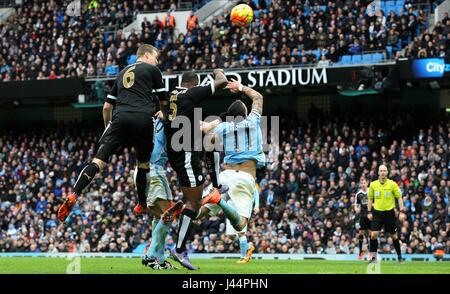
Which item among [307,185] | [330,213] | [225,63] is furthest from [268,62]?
[330,213]

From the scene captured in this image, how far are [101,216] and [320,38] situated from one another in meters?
10.7

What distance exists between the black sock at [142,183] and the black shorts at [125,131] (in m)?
0.64

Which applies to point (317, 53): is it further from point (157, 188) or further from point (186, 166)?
point (186, 166)

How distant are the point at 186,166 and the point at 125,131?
3.50 ft

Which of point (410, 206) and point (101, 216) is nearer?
point (410, 206)

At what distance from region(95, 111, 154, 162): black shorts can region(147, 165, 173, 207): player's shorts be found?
5.04 ft

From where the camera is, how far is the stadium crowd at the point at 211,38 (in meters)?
32.8

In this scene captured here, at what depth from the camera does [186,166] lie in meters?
12.6

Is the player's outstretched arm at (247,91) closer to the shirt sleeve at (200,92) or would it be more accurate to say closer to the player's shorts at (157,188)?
the shirt sleeve at (200,92)

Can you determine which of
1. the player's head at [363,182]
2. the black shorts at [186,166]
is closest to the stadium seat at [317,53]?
the player's head at [363,182]

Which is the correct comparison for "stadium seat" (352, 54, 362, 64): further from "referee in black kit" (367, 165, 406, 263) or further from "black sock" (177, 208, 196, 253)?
"black sock" (177, 208, 196, 253)

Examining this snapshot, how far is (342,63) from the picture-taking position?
32.7 m

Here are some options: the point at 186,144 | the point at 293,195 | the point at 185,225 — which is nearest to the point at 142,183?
the point at 186,144

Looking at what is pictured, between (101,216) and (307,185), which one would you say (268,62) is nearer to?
(307,185)
